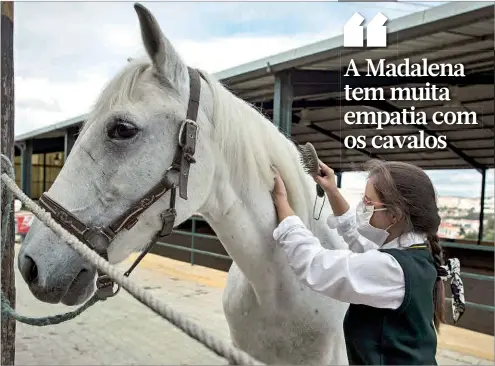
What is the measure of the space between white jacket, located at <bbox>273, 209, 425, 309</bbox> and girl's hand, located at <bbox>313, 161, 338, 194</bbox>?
0.80ft

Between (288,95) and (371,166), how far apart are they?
3.84m

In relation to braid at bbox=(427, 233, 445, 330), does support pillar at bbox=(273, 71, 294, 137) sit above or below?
above

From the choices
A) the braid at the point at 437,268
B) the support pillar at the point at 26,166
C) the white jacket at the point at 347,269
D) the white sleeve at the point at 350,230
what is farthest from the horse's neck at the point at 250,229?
the support pillar at the point at 26,166

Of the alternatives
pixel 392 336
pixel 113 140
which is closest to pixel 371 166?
pixel 392 336

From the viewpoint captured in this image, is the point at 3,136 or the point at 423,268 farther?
the point at 3,136

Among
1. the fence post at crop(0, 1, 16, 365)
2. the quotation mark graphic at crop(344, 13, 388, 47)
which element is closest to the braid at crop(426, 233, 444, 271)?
the fence post at crop(0, 1, 16, 365)

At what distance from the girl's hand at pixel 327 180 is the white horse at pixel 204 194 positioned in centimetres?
8

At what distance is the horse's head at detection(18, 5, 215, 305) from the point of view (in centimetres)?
120

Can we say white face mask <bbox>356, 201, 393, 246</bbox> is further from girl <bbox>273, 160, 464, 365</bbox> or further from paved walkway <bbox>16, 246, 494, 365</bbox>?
paved walkway <bbox>16, 246, 494, 365</bbox>

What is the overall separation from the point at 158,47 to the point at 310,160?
0.66 m

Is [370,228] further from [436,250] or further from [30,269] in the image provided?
[30,269]

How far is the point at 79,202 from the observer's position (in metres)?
1.23

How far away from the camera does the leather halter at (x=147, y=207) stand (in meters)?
1.21

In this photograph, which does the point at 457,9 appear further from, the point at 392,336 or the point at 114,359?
the point at 114,359
